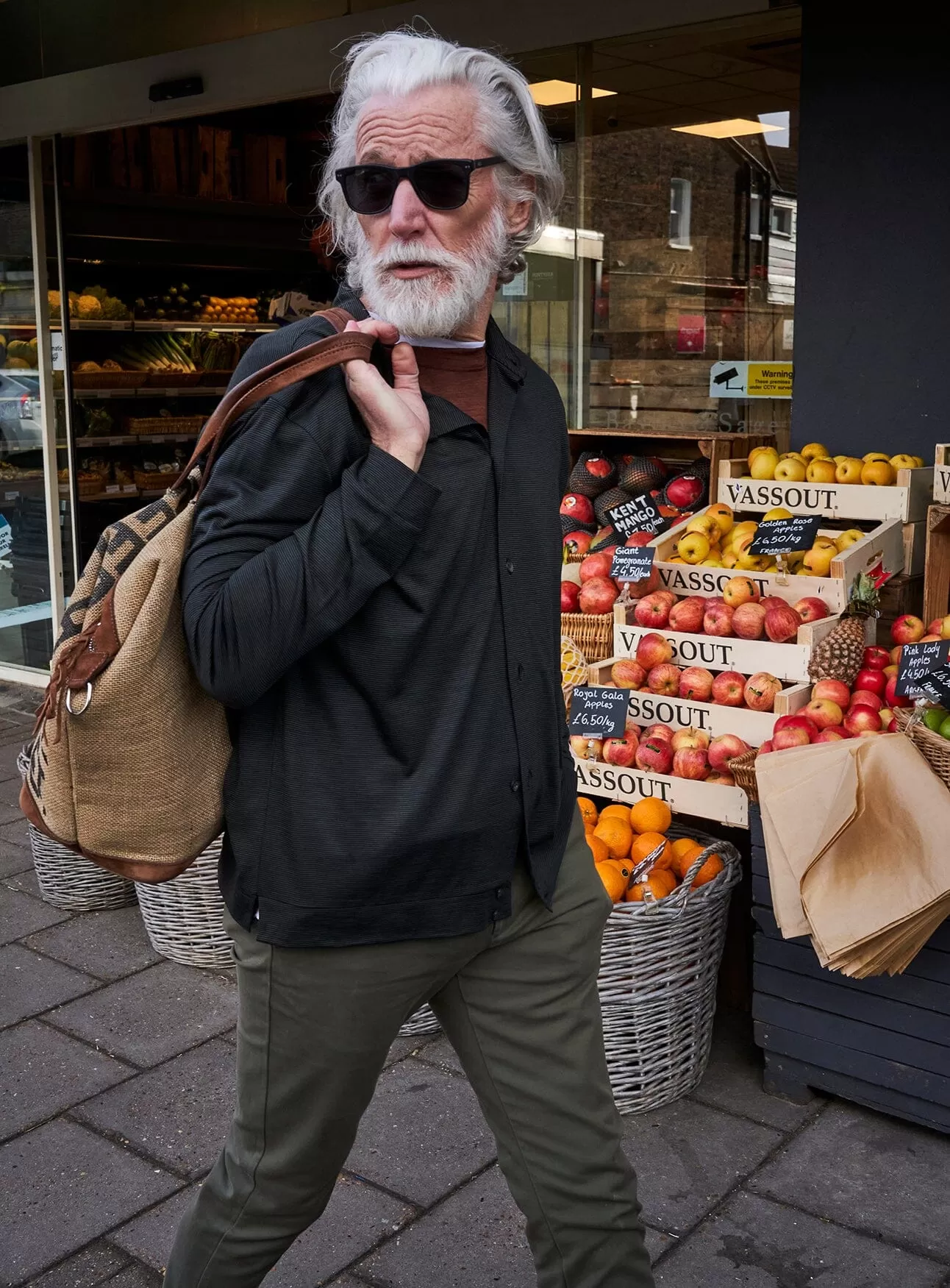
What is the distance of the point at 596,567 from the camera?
4.22 metres

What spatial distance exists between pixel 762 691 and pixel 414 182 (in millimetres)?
2115

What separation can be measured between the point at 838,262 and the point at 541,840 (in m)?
3.12

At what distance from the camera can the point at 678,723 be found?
3732mm

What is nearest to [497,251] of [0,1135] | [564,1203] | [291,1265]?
[564,1203]

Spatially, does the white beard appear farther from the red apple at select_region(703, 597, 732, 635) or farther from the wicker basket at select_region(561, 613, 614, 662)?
the wicker basket at select_region(561, 613, 614, 662)

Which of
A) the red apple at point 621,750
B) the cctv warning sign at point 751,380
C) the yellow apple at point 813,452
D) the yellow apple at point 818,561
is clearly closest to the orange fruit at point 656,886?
the red apple at point 621,750

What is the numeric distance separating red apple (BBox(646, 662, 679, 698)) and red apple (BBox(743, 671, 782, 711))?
22 centimetres

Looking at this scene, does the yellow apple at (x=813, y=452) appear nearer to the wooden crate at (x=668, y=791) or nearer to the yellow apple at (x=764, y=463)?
the yellow apple at (x=764, y=463)

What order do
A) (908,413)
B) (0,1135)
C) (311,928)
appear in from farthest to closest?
1. (908,413)
2. (0,1135)
3. (311,928)

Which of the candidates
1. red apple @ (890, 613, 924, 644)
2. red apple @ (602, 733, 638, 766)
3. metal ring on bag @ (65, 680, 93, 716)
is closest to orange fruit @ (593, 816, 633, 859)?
red apple @ (602, 733, 638, 766)

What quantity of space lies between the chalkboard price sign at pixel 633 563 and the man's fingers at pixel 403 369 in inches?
88.6

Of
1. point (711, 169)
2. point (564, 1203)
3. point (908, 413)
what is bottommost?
point (564, 1203)

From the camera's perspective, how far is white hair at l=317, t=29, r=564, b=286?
72.8 inches

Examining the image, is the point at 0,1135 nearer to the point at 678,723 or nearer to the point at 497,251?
the point at 678,723
